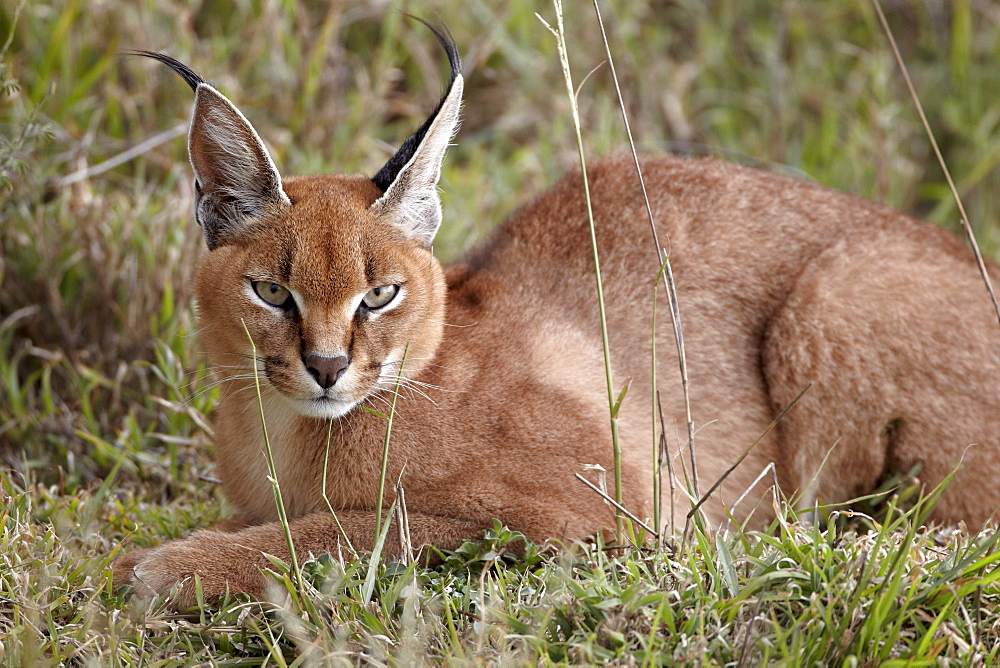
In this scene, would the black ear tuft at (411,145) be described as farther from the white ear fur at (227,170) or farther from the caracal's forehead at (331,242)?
the white ear fur at (227,170)

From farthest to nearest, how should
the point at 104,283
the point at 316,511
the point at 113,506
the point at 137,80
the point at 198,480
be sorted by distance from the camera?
the point at 137,80 < the point at 104,283 < the point at 198,480 < the point at 113,506 < the point at 316,511

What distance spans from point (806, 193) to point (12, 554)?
134 inches

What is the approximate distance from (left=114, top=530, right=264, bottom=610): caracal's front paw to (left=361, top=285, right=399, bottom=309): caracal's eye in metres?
0.88

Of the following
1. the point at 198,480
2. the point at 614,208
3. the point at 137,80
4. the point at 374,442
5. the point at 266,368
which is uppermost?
the point at 137,80

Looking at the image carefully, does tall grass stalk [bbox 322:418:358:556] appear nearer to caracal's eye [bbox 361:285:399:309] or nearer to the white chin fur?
the white chin fur

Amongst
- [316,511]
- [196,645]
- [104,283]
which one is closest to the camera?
[196,645]

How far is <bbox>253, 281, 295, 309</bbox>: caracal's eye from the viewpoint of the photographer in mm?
3438

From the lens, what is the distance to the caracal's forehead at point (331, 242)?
3.40 m

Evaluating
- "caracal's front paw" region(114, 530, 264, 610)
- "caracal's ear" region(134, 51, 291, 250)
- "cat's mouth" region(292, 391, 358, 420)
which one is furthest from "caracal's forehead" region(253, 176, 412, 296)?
"caracal's front paw" region(114, 530, 264, 610)

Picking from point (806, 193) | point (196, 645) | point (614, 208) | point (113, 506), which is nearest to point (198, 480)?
point (113, 506)

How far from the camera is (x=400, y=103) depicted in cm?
716

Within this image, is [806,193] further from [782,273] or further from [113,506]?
[113,506]

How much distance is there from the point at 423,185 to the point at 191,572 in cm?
148

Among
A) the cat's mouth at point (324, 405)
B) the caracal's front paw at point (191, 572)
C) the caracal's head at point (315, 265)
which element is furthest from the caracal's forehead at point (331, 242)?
the caracal's front paw at point (191, 572)
